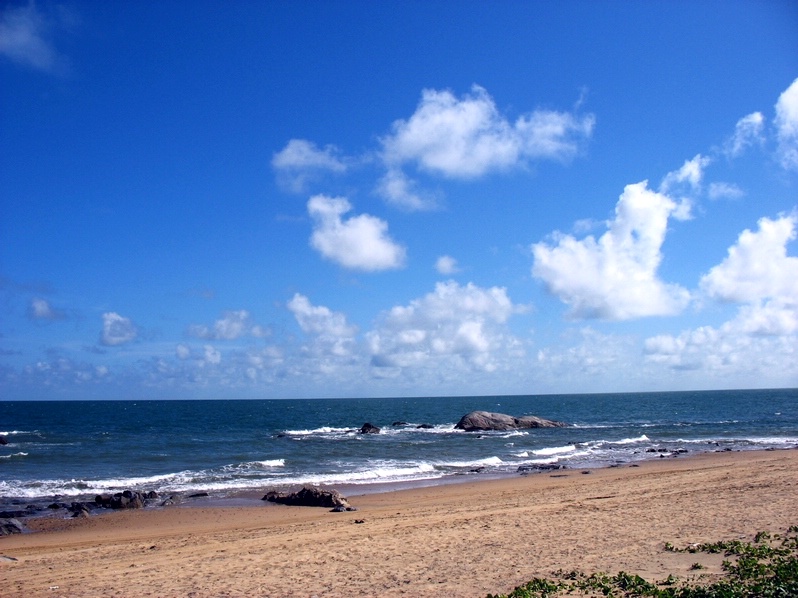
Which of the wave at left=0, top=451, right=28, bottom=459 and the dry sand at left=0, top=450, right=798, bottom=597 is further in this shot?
the wave at left=0, top=451, right=28, bottom=459

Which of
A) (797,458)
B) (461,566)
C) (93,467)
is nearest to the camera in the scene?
(461,566)

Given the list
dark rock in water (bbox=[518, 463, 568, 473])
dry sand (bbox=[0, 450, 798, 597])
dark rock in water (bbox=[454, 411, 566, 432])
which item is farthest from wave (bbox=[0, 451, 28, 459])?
dark rock in water (bbox=[454, 411, 566, 432])

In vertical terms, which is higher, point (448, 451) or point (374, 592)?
point (374, 592)

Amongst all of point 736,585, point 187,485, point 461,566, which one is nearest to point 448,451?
point 187,485

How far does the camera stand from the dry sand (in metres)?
10.6

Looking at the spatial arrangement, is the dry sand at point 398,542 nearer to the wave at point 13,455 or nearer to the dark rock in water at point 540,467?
the dark rock in water at point 540,467

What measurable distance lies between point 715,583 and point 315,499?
14217mm

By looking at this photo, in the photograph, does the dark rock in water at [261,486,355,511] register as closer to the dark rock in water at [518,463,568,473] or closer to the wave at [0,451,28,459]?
the dark rock in water at [518,463,568,473]

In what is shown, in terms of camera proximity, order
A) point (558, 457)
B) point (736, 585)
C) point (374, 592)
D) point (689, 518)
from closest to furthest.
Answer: point (736, 585) → point (374, 592) → point (689, 518) → point (558, 457)

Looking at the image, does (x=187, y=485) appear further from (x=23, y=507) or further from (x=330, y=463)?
(x=330, y=463)

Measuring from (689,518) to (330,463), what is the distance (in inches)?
892

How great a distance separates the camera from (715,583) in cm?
918

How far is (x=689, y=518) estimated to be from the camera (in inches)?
568

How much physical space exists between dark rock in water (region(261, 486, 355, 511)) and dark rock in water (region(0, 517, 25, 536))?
318 inches
